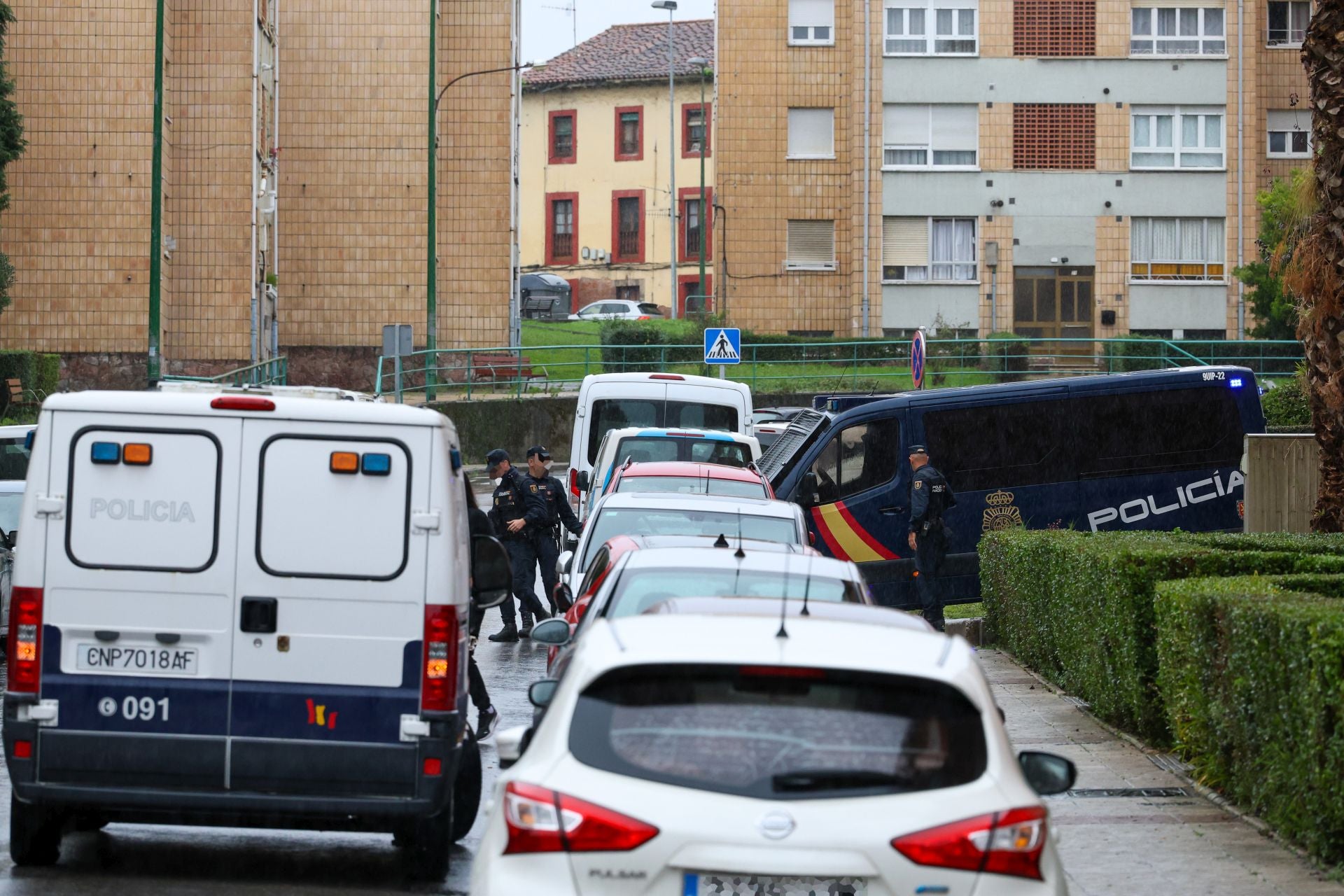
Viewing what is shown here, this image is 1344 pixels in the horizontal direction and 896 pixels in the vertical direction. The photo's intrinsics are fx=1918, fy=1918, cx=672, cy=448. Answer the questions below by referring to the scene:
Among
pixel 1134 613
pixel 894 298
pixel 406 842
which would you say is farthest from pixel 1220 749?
pixel 894 298

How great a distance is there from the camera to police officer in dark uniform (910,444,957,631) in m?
18.2

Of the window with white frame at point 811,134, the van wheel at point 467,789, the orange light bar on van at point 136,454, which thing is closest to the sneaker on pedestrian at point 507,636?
the van wheel at point 467,789

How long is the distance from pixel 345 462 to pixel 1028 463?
13461 mm

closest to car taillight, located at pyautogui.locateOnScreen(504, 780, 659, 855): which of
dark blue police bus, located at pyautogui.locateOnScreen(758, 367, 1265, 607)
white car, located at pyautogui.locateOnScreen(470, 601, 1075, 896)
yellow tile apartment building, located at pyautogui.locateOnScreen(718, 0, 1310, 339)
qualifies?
white car, located at pyautogui.locateOnScreen(470, 601, 1075, 896)

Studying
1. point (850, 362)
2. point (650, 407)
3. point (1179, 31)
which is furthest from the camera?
point (1179, 31)

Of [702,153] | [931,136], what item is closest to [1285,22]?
[931,136]

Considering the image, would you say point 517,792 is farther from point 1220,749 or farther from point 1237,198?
point 1237,198

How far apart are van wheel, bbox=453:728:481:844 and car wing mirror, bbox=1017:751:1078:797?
3668 mm

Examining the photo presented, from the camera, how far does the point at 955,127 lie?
169ft

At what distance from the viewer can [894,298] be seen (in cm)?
5178

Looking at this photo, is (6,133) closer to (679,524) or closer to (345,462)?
(679,524)

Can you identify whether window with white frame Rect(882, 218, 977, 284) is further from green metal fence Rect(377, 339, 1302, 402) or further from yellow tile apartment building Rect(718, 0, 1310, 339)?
green metal fence Rect(377, 339, 1302, 402)

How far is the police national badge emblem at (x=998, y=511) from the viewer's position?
66.0 ft

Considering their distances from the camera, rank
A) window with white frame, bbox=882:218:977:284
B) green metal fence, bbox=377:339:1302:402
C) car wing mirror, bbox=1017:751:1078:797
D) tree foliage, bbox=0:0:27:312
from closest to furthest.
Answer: car wing mirror, bbox=1017:751:1078:797, tree foliage, bbox=0:0:27:312, green metal fence, bbox=377:339:1302:402, window with white frame, bbox=882:218:977:284
